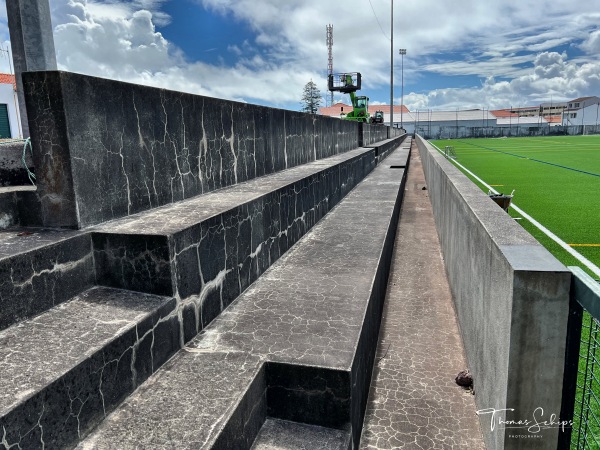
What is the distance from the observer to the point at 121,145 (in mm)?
3393

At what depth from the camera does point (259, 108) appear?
21.2 ft

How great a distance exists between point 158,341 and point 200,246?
757mm

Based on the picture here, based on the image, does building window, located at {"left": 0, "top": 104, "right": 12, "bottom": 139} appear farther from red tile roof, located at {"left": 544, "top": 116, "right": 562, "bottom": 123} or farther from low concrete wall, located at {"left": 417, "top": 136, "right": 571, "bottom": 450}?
red tile roof, located at {"left": 544, "top": 116, "right": 562, "bottom": 123}

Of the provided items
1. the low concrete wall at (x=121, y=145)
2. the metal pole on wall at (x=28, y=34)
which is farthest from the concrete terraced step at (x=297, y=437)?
the metal pole on wall at (x=28, y=34)

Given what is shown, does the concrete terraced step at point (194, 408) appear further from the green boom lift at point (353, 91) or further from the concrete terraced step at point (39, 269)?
the green boom lift at point (353, 91)

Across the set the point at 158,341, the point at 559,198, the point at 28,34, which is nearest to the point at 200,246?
the point at 158,341

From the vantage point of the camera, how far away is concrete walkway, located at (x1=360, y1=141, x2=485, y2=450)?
2936mm

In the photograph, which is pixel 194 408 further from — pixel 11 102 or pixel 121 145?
pixel 11 102

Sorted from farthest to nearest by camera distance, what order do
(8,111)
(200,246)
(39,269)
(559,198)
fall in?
(8,111) → (559,198) → (200,246) → (39,269)

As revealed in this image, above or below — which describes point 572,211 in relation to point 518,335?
below

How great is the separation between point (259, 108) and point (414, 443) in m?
4.85

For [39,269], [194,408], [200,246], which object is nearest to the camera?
[194,408]

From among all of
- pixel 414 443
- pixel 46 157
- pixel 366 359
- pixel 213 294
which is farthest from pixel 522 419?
pixel 46 157

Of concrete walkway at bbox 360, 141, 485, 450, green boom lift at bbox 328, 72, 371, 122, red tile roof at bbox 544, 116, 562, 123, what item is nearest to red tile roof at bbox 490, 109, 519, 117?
red tile roof at bbox 544, 116, 562, 123
